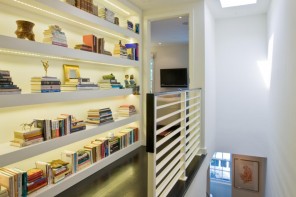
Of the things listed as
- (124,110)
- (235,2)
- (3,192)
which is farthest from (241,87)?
(3,192)

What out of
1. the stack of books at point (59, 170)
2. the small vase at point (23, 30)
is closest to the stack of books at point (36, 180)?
the stack of books at point (59, 170)

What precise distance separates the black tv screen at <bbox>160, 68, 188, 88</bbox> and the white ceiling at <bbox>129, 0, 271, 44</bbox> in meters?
1.15

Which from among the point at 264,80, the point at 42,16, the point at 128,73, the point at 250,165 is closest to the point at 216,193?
the point at 250,165

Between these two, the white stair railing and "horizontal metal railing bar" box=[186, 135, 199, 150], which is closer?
the white stair railing

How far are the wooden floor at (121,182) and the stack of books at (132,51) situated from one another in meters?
1.78

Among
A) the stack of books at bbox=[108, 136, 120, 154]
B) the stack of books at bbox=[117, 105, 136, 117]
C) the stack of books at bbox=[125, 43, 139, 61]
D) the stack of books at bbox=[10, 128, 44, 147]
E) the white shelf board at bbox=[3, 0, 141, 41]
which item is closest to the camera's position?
the stack of books at bbox=[10, 128, 44, 147]

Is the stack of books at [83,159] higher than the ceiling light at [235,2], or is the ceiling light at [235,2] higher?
the ceiling light at [235,2]

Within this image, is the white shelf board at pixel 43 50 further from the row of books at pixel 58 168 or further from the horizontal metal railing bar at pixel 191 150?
the horizontal metal railing bar at pixel 191 150

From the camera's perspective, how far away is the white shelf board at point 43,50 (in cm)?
186

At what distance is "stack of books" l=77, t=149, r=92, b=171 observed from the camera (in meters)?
2.70

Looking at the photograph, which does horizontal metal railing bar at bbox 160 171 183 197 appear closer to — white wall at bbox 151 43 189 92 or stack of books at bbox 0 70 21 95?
stack of books at bbox 0 70 21 95

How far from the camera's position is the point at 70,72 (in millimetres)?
2812

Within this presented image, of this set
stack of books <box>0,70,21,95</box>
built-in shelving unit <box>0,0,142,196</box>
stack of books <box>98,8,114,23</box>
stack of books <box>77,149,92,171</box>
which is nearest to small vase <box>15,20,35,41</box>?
built-in shelving unit <box>0,0,142,196</box>

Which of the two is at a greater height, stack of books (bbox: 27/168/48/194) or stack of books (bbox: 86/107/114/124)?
stack of books (bbox: 86/107/114/124)
